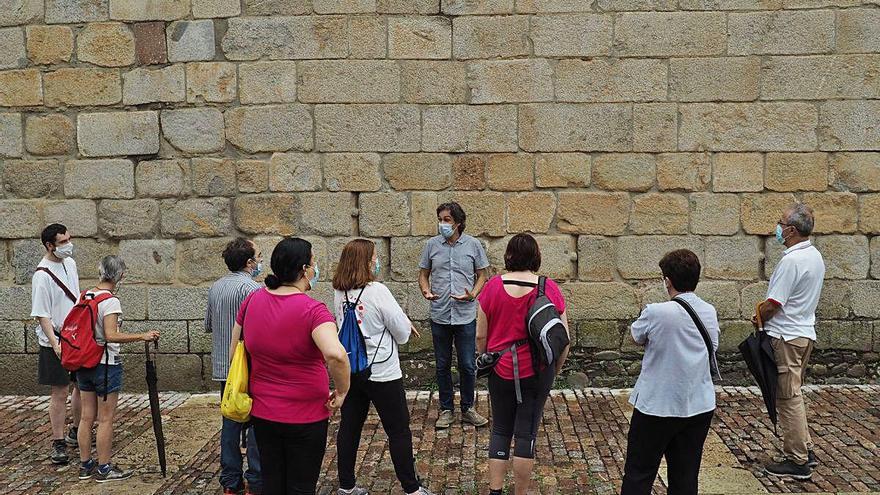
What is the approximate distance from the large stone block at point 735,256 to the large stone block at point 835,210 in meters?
0.63

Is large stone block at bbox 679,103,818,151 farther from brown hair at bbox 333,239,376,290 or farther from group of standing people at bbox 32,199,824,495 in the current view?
brown hair at bbox 333,239,376,290

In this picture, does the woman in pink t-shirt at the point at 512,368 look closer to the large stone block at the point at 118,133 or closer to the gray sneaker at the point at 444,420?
the gray sneaker at the point at 444,420

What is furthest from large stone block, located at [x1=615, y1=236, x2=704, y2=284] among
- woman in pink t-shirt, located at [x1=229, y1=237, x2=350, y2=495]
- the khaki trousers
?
→ woman in pink t-shirt, located at [x1=229, y1=237, x2=350, y2=495]

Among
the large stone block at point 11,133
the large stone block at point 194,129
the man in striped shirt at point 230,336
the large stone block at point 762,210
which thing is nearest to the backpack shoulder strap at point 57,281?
the man in striped shirt at point 230,336

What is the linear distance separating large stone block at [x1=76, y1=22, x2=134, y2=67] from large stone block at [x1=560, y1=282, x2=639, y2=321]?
516 centimetres

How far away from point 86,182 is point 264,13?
8.52 feet

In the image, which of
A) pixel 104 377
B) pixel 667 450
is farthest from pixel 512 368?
pixel 104 377

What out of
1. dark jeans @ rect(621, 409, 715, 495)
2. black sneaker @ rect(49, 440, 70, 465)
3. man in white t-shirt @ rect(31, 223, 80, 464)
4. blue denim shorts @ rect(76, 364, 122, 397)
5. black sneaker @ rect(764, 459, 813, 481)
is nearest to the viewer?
dark jeans @ rect(621, 409, 715, 495)

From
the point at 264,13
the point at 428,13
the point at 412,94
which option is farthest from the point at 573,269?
the point at 264,13

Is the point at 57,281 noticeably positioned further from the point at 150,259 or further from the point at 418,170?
the point at 418,170

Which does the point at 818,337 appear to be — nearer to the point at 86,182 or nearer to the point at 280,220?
the point at 280,220

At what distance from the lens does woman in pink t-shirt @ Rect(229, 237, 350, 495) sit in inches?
149

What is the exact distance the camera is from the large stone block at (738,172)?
24.8 ft

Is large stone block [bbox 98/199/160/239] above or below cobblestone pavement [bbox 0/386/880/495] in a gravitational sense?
above
